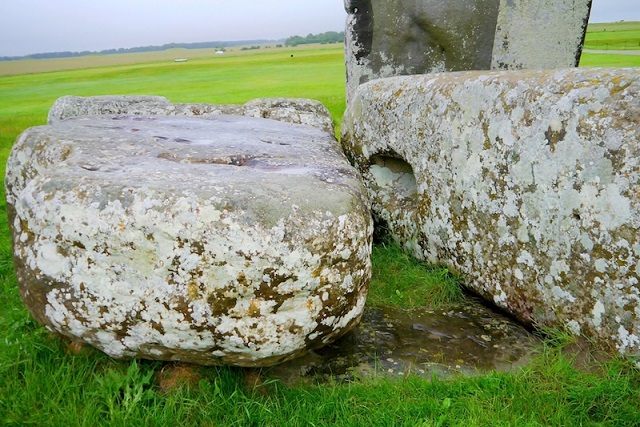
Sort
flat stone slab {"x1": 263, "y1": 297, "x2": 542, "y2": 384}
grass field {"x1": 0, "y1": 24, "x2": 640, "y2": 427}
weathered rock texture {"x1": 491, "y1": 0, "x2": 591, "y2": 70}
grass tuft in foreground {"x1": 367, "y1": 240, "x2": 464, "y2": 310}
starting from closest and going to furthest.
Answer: grass field {"x1": 0, "y1": 24, "x2": 640, "y2": 427}, flat stone slab {"x1": 263, "y1": 297, "x2": 542, "y2": 384}, grass tuft in foreground {"x1": 367, "y1": 240, "x2": 464, "y2": 310}, weathered rock texture {"x1": 491, "y1": 0, "x2": 591, "y2": 70}

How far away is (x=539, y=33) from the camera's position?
269 inches

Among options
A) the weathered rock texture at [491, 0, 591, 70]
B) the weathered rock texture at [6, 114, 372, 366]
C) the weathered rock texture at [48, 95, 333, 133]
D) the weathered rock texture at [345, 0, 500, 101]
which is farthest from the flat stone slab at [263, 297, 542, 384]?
the weathered rock texture at [491, 0, 591, 70]

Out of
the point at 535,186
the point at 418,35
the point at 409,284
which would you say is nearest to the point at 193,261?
the point at 535,186

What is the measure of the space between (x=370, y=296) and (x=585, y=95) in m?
2.07

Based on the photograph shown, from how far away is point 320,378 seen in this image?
3.08 m

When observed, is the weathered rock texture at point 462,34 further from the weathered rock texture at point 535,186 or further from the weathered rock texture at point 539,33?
the weathered rock texture at point 535,186

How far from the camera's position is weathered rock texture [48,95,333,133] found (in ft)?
20.5

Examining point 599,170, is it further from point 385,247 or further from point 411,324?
point 385,247

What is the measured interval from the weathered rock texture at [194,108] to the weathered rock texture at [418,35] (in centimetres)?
117

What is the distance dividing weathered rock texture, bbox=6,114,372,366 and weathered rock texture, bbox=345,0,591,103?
4540mm

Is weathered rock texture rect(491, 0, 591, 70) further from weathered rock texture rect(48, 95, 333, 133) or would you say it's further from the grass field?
the grass field

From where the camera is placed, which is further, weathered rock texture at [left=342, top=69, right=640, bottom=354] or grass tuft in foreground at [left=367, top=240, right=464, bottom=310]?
grass tuft in foreground at [left=367, top=240, right=464, bottom=310]

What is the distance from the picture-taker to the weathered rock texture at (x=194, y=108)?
625 centimetres

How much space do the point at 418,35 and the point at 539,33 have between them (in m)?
1.54
